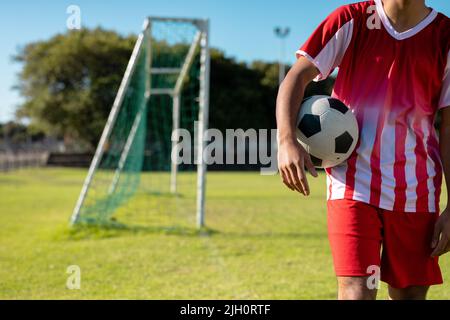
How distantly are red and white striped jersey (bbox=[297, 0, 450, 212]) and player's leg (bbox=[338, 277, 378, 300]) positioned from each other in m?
0.34

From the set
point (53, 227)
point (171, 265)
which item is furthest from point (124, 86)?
point (171, 265)

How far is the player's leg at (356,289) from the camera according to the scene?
91.5 inches

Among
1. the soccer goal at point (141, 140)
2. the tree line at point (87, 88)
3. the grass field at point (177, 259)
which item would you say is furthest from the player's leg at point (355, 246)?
the tree line at point (87, 88)

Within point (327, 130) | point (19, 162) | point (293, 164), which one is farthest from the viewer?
point (19, 162)

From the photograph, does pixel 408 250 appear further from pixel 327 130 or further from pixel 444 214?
pixel 327 130

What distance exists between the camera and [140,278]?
5883 mm

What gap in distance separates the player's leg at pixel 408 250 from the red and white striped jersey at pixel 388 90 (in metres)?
0.05

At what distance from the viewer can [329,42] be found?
2475mm

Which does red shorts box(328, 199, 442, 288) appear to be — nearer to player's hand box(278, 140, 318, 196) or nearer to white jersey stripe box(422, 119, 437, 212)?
white jersey stripe box(422, 119, 437, 212)

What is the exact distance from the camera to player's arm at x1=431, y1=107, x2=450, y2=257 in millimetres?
2438

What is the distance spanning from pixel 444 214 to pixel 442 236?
115 millimetres

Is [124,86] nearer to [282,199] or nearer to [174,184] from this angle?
[174,184]

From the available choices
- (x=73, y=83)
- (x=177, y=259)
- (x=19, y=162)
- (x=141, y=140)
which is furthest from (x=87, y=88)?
(x=177, y=259)

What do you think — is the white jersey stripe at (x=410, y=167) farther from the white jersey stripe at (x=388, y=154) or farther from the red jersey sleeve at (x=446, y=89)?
the red jersey sleeve at (x=446, y=89)
